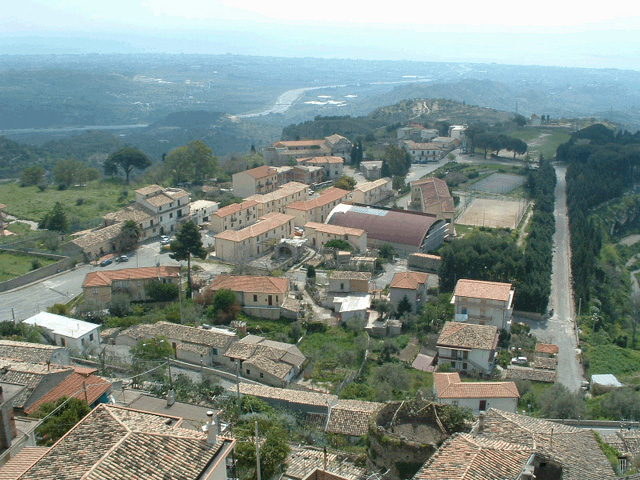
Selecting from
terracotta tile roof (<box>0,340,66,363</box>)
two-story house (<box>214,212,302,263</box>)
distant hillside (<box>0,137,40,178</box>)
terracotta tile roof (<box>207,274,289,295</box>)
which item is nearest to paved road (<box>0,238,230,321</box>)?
two-story house (<box>214,212,302,263</box>)

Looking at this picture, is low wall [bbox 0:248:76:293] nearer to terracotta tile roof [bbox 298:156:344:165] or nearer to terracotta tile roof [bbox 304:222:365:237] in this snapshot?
terracotta tile roof [bbox 304:222:365:237]

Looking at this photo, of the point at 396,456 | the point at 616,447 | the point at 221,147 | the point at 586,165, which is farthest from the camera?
the point at 221,147

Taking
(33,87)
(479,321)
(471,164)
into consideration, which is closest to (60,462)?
(479,321)

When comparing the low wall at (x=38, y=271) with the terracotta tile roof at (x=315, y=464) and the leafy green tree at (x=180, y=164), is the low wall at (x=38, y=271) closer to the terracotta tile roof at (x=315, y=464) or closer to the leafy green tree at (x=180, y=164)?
the leafy green tree at (x=180, y=164)

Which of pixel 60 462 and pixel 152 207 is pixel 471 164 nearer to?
pixel 152 207

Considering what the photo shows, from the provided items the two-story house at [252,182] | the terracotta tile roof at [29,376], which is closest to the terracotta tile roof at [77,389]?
the terracotta tile roof at [29,376]

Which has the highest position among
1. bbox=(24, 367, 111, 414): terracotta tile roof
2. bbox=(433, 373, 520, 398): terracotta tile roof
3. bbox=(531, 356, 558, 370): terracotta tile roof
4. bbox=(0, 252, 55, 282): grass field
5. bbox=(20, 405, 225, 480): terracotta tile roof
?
bbox=(20, 405, 225, 480): terracotta tile roof

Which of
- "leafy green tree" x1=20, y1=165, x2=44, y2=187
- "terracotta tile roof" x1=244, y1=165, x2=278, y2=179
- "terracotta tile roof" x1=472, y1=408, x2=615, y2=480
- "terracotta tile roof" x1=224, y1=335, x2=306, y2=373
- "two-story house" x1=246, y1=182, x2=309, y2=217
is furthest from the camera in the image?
"leafy green tree" x1=20, y1=165, x2=44, y2=187

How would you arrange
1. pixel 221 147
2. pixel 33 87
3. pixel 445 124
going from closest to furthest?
pixel 445 124
pixel 221 147
pixel 33 87
